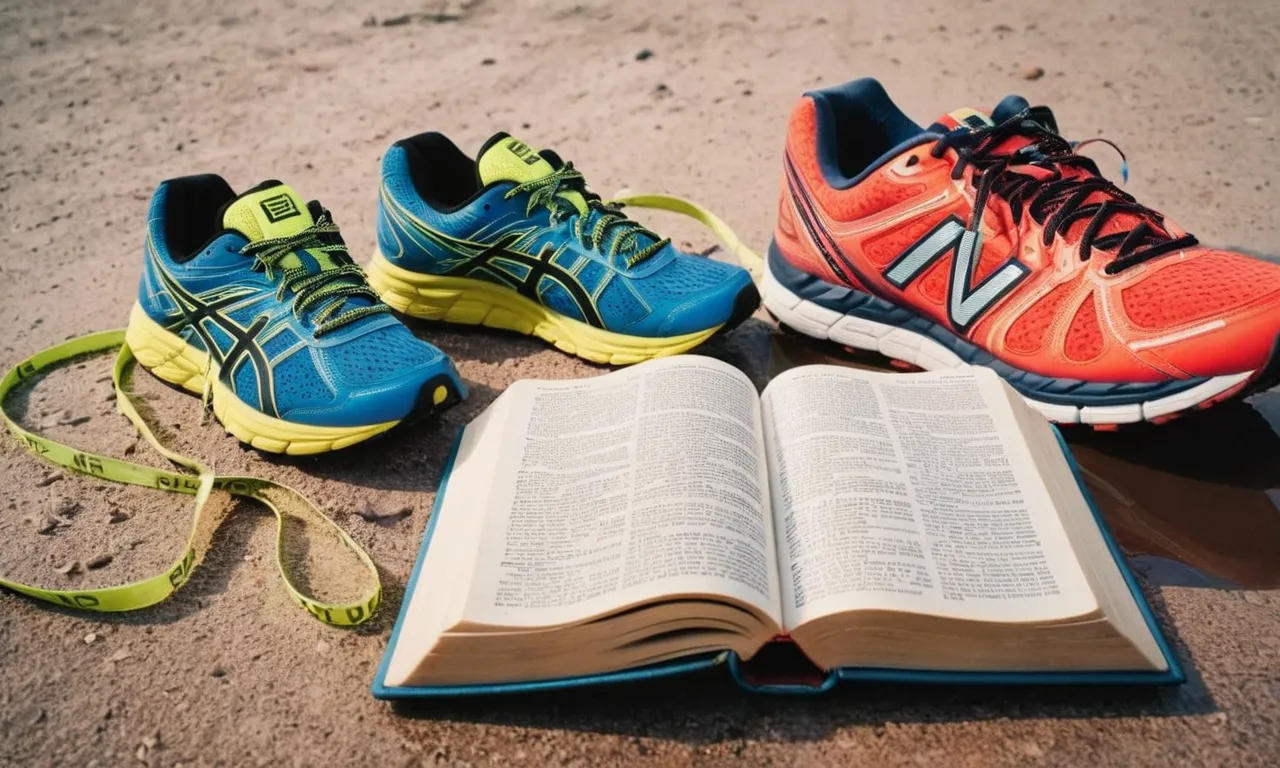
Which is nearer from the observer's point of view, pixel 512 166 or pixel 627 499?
pixel 627 499

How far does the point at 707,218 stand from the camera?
8.07 ft

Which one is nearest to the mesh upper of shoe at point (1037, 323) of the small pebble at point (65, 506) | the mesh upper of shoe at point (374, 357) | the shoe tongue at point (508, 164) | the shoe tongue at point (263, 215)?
the shoe tongue at point (508, 164)

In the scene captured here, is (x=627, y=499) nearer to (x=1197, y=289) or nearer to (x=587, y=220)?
(x=587, y=220)

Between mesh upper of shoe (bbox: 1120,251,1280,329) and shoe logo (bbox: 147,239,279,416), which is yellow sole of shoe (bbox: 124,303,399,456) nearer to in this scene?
shoe logo (bbox: 147,239,279,416)

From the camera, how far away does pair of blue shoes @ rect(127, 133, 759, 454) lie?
1.65 metres

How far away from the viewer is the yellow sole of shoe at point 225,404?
164 cm

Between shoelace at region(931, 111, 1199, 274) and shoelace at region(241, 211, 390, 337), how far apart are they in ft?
3.69

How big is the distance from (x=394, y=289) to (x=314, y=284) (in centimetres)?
38

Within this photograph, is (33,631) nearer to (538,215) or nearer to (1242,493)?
(538,215)

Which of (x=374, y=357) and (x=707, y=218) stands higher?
(x=374, y=357)

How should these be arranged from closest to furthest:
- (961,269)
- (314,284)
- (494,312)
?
(314,284), (961,269), (494,312)

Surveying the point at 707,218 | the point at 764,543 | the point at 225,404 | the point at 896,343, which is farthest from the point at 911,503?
the point at 707,218

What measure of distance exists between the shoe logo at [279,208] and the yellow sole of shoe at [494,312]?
1.07 feet

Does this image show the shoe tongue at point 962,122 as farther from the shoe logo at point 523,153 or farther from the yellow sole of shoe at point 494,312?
the shoe logo at point 523,153
